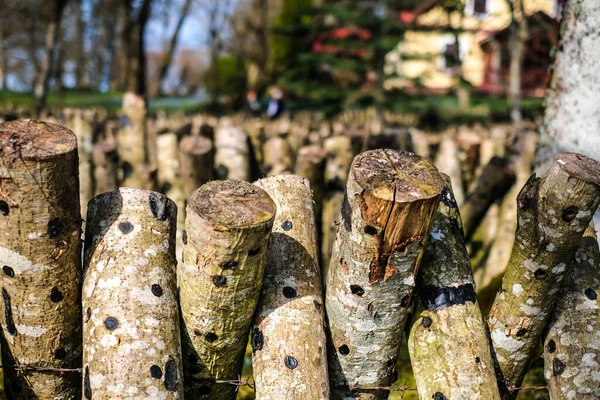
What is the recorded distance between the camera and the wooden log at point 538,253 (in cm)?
249

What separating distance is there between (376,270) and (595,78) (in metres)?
2.25

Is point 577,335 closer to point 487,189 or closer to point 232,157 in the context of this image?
point 487,189

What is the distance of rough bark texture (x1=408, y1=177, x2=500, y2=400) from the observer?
2.56 m

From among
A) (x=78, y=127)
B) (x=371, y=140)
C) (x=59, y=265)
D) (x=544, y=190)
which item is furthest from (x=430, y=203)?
(x=78, y=127)

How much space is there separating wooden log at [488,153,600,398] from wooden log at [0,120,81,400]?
2.05 meters

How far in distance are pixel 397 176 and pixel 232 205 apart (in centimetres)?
70

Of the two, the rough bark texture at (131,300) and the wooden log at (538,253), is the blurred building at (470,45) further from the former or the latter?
the rough bark texture at (131,300)

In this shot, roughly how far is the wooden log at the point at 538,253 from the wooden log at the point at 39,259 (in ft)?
6.74

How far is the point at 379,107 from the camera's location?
1639 cm

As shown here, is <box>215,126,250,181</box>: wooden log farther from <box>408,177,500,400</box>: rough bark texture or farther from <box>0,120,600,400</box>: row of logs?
<box>408,177,500,400</box>: rough bark texture

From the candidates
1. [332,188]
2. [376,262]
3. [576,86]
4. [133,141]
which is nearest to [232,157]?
[332,188]

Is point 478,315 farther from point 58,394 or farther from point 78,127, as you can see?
point 78,127

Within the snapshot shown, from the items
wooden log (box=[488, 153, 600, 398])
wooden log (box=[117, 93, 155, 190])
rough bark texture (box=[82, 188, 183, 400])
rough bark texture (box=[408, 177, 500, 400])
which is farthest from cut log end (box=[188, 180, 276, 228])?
wooden log (box=[117, 93, 155, 190])

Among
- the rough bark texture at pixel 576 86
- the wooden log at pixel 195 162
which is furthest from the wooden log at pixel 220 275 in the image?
the wooden log at pixel 195 162
